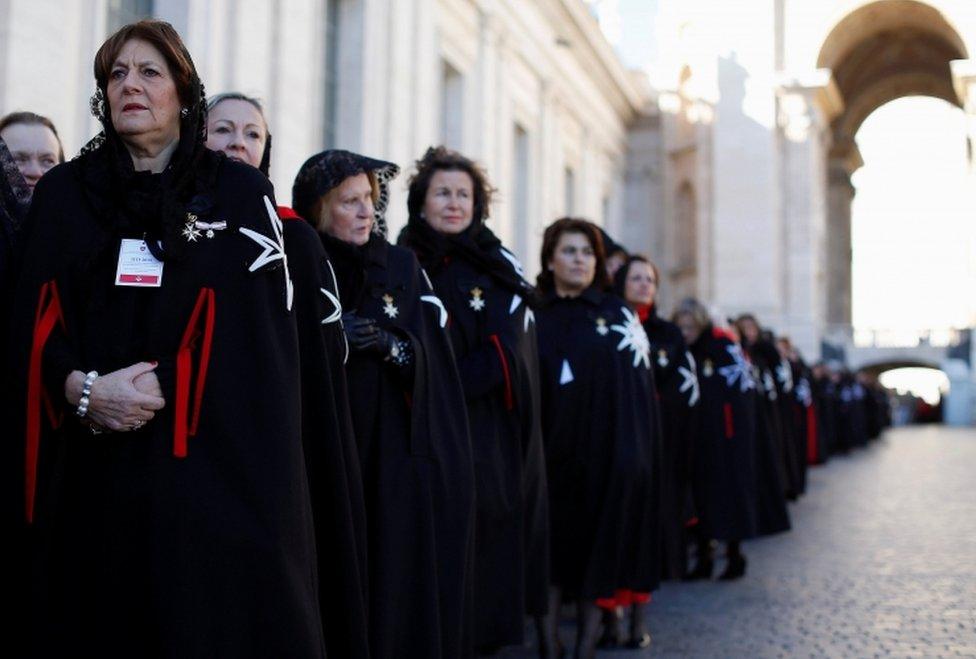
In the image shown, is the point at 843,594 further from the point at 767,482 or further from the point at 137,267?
the point at 137,267

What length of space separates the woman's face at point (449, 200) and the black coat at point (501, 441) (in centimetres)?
16

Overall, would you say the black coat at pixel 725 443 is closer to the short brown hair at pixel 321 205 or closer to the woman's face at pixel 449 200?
the woman's face at pixel 449 200

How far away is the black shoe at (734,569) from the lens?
30.1 feet

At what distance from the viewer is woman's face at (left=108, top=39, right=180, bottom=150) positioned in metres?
3.28

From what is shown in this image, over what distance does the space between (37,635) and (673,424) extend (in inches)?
227

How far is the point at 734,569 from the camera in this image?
363 inches

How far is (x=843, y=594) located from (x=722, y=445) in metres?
1.46

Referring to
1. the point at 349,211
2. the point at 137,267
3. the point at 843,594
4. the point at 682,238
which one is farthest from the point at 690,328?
the point at 682,238

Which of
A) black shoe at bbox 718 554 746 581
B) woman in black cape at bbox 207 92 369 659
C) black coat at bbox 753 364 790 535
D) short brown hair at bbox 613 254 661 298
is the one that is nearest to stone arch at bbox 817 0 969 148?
black coat at bbox 753 364 790 535

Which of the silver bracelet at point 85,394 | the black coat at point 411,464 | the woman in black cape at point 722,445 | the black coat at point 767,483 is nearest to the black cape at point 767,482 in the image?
the black coat at point 767,483

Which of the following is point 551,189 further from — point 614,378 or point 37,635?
point 37,635

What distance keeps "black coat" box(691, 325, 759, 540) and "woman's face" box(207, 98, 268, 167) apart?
17.5 ft

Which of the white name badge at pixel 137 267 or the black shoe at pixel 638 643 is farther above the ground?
the white name badge at pixel 137 267

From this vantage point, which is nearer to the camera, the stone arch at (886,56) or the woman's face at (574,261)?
the woman's face at (574,261)
